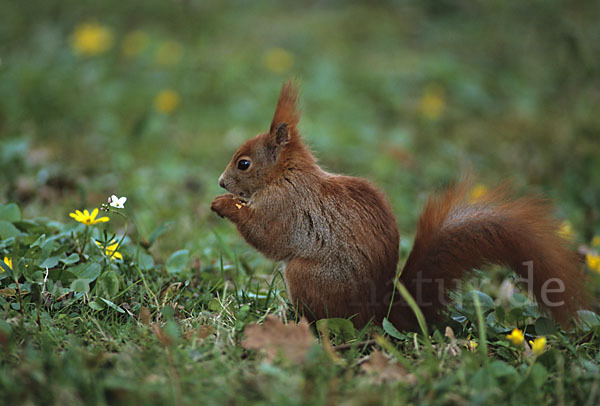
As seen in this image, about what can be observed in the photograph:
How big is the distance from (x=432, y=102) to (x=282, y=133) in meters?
2.93

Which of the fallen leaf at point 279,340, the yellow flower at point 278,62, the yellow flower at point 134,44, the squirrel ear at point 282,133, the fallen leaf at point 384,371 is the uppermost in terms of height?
the yellow flower at point 134,44

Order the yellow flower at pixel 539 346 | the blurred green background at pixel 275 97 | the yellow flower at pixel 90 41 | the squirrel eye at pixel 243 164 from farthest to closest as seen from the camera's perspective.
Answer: the yellow flower at pixel 90 41, the blurred green background at pixel 275 97, the squirrel eye at pixel 243 164, the yellow flower at pixel 539 346

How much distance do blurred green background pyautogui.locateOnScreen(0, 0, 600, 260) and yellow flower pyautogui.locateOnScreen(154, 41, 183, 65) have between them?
2cm

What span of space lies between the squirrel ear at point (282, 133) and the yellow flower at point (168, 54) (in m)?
3.31

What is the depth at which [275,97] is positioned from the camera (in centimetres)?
497

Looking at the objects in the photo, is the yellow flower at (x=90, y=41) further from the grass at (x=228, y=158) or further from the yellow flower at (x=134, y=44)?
the yellow flower at (x=134, y=44)

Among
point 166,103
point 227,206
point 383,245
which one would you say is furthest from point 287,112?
point 166,103

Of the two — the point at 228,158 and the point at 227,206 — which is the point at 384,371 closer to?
the point at 227,206

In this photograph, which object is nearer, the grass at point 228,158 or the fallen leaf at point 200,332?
the grass at point 228,158

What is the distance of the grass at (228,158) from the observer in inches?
61.6

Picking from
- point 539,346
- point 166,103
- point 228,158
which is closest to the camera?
point 539,346

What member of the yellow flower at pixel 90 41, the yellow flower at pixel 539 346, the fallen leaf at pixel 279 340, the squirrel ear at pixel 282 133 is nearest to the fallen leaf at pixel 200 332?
the fallen leaf at pixel 279 340

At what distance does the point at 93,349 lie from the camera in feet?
5.45

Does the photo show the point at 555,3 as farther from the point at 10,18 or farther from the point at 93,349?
the point at 10,18
